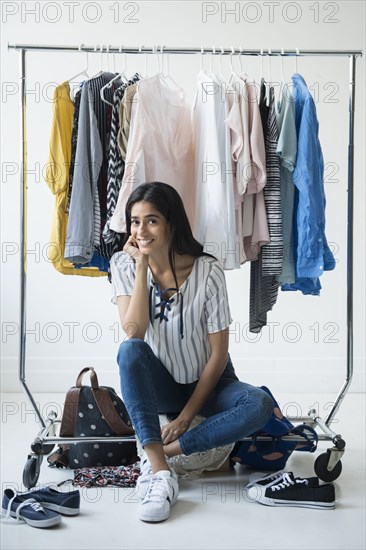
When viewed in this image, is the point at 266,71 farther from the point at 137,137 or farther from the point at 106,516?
the point at 106,516

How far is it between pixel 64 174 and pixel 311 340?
1953 millimetres

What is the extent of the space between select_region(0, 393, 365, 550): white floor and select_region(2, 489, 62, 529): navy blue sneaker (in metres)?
0.02

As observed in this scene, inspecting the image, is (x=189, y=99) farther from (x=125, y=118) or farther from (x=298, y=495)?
(x=298, y=495)

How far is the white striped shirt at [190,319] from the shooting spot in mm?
2799

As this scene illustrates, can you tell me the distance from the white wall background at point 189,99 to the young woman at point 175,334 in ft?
5.28

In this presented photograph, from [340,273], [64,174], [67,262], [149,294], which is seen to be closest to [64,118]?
[64,174]

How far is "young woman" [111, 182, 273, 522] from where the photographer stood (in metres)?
→ 2.68

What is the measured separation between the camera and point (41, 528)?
7.79ft

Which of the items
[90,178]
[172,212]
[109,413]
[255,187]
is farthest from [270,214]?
[109,413]

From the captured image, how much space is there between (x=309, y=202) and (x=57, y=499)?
Answer: 132 centimetres

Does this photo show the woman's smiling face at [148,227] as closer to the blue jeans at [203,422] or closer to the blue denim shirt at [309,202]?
the blue jeans at [203,422]

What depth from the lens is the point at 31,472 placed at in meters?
2.74

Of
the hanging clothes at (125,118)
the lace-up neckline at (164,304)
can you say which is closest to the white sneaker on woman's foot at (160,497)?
the lace-up neckline at (164,304)

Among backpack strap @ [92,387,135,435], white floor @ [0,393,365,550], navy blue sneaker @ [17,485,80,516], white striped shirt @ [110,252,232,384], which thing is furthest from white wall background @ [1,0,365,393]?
navy blue sneaker @ [17,485,80,516]
